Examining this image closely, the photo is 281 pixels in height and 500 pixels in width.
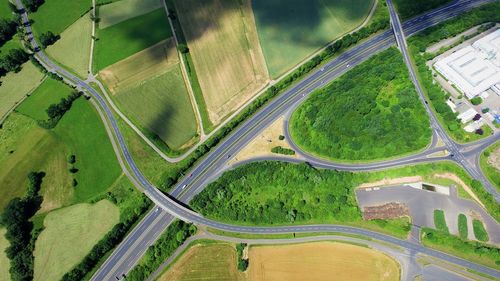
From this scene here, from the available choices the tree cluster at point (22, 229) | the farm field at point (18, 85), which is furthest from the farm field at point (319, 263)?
the farm field at point (18, 85)

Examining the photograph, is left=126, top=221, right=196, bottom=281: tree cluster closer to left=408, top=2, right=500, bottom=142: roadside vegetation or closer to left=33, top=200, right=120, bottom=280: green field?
left=33, top=200, right=120, bottom=280: green field

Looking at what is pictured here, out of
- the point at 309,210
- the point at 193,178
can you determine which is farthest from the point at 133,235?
the point at 309,210

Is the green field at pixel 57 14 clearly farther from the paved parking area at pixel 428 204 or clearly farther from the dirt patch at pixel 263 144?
the paved parking area at pixel 428 204

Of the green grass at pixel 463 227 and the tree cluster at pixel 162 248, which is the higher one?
the green grass at pixel 463 227

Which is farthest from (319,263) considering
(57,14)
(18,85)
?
(57,14)

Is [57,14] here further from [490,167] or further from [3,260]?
[490,167]

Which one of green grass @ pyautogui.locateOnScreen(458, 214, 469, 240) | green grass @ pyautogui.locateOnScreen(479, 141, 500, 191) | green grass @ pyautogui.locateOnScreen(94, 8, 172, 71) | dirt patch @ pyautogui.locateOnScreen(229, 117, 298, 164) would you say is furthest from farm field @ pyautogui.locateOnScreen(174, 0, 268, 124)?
green grass @ pyautogui.locateOnScreen(479, 141, 500, 191)
